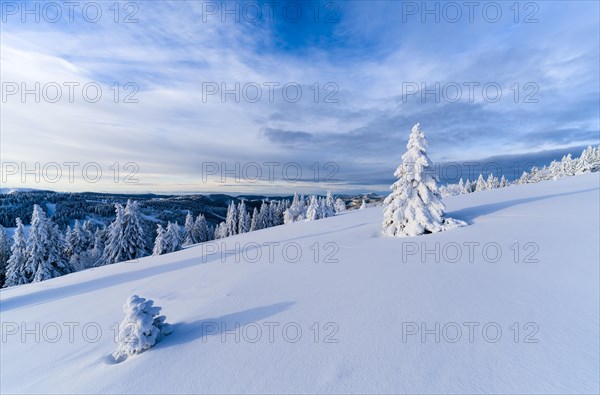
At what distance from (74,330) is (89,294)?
3.57m

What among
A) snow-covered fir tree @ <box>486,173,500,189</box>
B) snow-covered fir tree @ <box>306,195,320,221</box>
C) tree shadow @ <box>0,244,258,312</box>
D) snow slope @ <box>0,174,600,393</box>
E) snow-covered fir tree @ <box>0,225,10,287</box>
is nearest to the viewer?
snow slope @ <box>0,174,600,393</box>

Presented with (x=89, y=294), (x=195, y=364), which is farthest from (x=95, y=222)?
(x=195, y=364)

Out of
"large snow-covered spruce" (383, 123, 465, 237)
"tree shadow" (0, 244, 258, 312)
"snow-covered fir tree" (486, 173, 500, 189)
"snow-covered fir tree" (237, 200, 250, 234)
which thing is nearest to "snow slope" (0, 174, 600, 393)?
"tree shadow" (0, 244, 258, 312)

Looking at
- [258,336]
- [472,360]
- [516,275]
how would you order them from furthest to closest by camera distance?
[516,275], [258,336], [472,360]

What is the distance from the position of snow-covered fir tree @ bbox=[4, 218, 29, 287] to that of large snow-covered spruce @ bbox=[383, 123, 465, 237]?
37.2 m

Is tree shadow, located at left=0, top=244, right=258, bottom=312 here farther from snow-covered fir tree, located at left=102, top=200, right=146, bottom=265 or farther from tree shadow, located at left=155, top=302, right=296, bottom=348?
Result: snow-covered fir tree, located at left=102, top=200, right=146, bottom=265

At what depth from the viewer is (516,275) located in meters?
5.34

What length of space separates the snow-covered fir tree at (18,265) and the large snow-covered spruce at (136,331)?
34072mm

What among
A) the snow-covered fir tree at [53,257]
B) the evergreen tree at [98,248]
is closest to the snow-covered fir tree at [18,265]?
the snow-covered fir tree at [53,257]

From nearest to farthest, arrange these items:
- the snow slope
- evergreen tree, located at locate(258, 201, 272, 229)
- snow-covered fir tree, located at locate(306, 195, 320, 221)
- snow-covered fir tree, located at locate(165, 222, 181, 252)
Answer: the snow slope, snow-covered fir tree, located at locate(165, 222, 181, 252), snow-covered fir tree, located at locate(306, 195, 320, 221), evergreen tree, located at locate(258, 201, 272, 229)

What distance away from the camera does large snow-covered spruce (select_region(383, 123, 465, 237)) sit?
11008 millimetres

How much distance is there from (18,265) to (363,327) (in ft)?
129

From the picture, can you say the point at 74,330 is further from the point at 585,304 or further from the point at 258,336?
the point at 585,304

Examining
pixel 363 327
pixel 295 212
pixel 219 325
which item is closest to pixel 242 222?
pixel 295 212
